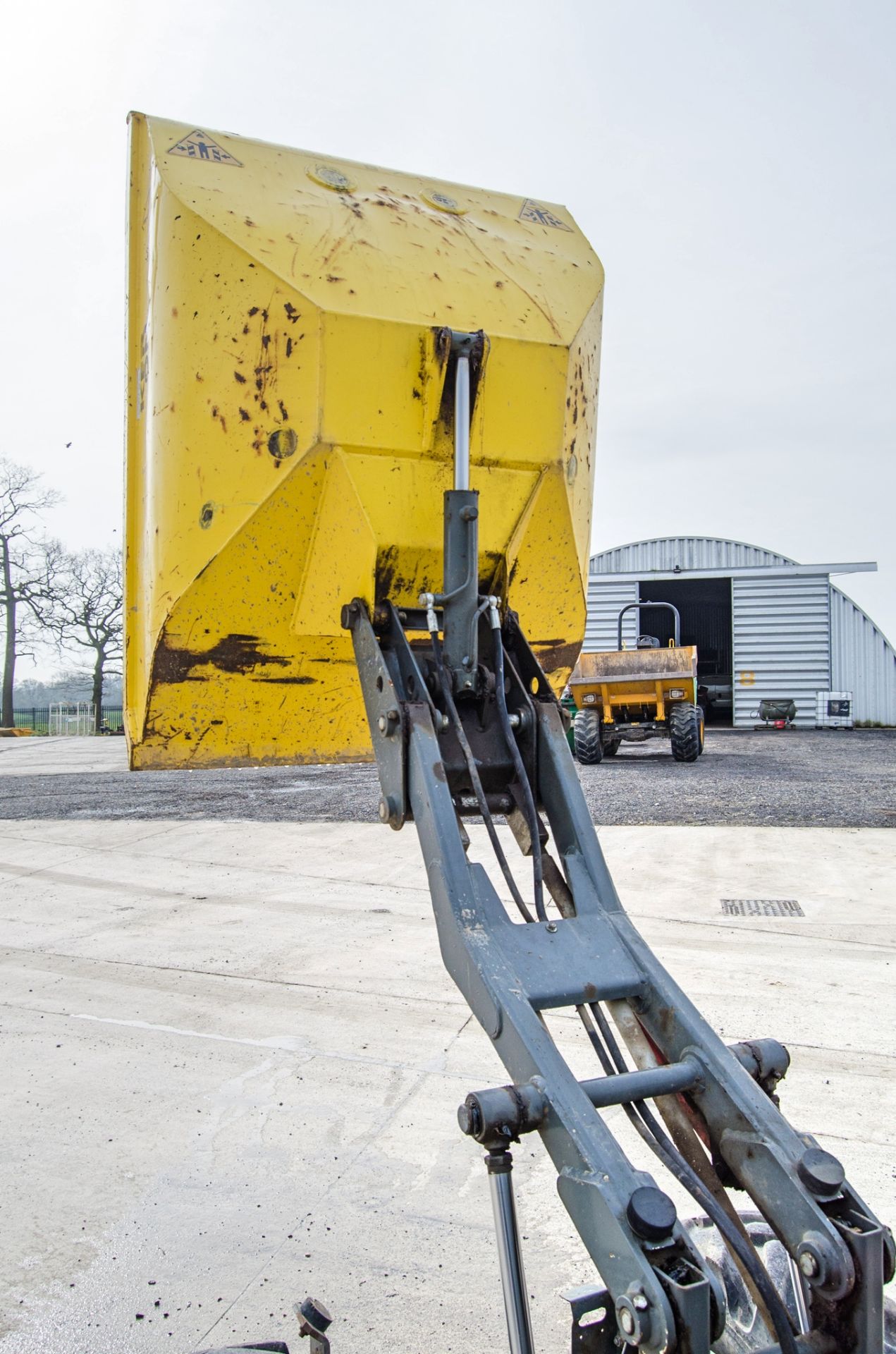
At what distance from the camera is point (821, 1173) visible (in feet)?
5.23

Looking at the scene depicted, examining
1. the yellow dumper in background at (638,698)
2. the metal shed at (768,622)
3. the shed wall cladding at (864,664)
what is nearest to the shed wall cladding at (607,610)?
the metal shed at (768,622)

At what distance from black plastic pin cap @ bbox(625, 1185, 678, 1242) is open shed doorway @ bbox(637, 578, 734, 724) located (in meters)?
25.3

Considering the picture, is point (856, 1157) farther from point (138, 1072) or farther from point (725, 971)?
point (138, 1072)

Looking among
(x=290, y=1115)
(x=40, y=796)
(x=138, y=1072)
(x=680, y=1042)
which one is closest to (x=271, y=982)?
(x=138, y=1072)

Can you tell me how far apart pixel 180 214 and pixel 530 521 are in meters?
1.28

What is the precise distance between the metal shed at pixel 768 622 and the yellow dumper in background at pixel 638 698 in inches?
393

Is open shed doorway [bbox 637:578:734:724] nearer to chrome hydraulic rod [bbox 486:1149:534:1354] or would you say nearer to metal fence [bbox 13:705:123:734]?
metal fence [bbox 13:705:123:734]

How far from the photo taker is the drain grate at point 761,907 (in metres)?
5.78

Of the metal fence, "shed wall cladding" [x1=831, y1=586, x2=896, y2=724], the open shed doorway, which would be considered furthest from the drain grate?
the metal fence

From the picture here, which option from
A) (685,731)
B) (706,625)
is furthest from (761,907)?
Answer: (706,625)

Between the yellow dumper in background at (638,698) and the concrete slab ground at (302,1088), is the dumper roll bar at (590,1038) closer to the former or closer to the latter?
the concrete slab ground at (302,1088)

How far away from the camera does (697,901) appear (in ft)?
20.2

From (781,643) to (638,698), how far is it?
503 inches

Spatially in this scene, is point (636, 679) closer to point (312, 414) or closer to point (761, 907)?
point (761, 907)
